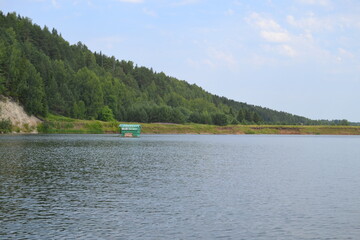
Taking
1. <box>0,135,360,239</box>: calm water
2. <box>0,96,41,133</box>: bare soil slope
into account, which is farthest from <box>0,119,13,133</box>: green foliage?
<box>0,135,360,239</box>: calm water

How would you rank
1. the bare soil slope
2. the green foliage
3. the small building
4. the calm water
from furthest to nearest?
the small building
the bare soil slope
the green foliage
the calm water

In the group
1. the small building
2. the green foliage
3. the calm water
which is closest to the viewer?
the calm water

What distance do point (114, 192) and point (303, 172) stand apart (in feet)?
86.3

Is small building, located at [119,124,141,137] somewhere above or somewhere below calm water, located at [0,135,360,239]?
above

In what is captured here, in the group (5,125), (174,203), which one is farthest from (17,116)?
(174,203)

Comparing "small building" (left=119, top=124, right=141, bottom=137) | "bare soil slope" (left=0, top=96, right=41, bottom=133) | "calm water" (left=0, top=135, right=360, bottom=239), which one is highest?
"bare soil slope" (left=0, top=96, right=41, bottom=133)

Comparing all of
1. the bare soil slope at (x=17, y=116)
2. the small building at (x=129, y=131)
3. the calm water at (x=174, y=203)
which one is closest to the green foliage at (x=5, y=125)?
the bare soil slope at (x=17, y=116)

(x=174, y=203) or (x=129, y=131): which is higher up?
(x=129, y=131)

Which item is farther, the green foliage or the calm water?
the green foliage

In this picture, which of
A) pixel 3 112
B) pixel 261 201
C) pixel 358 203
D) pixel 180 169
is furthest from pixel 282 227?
pixel 3 112

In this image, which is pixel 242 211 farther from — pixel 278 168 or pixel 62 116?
pixel 62 116

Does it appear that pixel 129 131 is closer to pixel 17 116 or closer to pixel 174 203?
pixel 17 116

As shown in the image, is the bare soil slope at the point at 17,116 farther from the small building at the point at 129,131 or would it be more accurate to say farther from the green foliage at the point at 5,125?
the small building at the point at 129,131

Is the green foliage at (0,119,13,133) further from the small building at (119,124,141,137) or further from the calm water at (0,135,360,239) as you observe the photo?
the calm water at (0,135,360,239)
